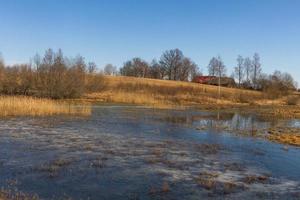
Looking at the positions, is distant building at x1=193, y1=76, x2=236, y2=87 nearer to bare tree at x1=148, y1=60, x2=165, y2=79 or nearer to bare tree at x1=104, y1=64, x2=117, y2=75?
bare tree at x1=148, y1=60, x2=165, y2=79

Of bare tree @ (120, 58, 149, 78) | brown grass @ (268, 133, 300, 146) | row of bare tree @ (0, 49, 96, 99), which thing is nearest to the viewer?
brown grass @ (268, 133, 300, 146)

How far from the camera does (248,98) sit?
238 feet

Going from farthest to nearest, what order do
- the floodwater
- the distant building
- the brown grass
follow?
the distant building < the brown grass < the floodwater

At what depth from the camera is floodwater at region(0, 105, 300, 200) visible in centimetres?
1093

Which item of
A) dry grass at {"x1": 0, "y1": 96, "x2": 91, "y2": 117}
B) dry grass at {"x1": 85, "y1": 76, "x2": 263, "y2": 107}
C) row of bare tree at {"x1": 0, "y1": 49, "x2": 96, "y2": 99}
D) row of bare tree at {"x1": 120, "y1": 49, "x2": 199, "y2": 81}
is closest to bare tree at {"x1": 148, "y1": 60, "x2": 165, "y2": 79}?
row of bare tree at {"x1": 120, "y1": 49, "x2": 199, "y2": 81}

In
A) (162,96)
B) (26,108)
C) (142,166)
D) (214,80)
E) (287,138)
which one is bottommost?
(142,166)

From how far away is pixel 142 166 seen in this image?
14.3 m

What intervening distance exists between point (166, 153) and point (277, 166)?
440 centimetres

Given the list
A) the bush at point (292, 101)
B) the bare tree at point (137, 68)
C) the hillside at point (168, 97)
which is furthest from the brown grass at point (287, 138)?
the bare tree at point (137, 68)

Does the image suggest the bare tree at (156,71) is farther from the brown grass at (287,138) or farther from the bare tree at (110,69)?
the brown grass at (287,138)

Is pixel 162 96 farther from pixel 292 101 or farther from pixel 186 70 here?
pixel 186 70

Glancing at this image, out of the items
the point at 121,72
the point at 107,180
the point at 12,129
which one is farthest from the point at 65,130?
the point at 121,72

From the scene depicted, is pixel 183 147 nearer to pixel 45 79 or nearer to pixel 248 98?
pixel 45 79

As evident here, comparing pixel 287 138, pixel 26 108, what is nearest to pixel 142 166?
pixel 287 138
